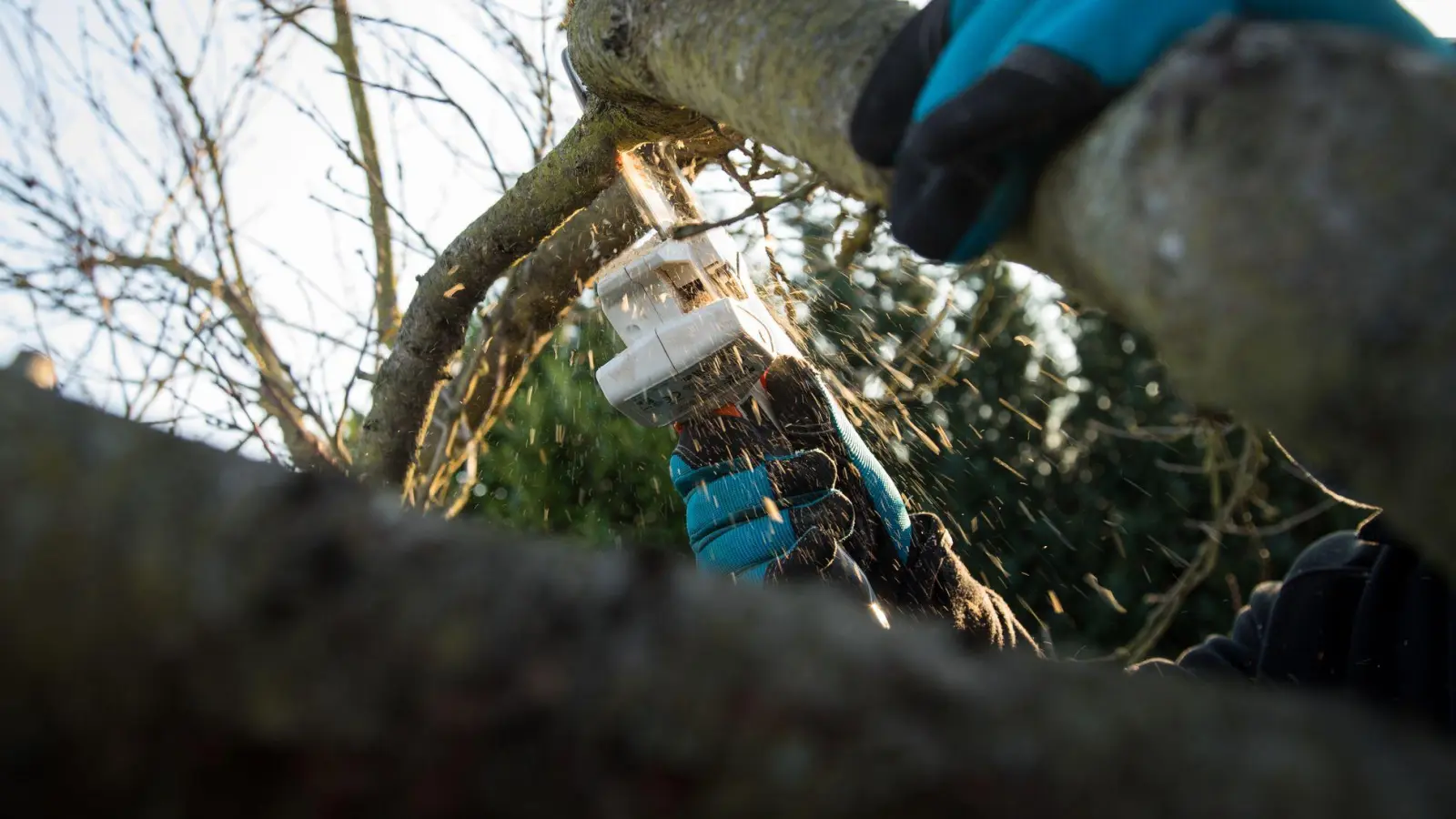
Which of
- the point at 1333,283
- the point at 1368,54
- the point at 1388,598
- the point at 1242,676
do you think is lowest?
the point at 1242,676

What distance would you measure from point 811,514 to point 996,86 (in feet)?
4.64

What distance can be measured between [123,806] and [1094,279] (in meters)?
0.75

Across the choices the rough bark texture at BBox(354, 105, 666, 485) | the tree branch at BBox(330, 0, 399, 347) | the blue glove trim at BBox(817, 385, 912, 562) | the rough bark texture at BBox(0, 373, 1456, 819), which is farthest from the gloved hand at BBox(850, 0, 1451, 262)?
the tree branch at BBox(330, 0, 399, 347)

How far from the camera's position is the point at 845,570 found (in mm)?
1991

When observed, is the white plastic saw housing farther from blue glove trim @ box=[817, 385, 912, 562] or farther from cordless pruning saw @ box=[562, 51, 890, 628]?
blue glove trim @ box=[817, 385, 912, 562]

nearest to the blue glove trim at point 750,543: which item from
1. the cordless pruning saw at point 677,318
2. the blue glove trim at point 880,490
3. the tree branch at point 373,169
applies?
the blue glove trim at point 880,490

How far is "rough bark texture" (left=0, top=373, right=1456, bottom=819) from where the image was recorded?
38cm

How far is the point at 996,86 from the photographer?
0.81 metres

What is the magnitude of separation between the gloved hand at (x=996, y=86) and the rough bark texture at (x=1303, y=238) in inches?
2.5

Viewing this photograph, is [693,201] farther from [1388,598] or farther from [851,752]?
[851,752]

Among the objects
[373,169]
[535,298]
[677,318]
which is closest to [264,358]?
[373,169]

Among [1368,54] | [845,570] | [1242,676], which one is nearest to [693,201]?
[845,570]

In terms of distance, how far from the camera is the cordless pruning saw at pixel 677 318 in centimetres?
222

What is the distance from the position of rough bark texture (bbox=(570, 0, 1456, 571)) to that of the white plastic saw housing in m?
1.50
